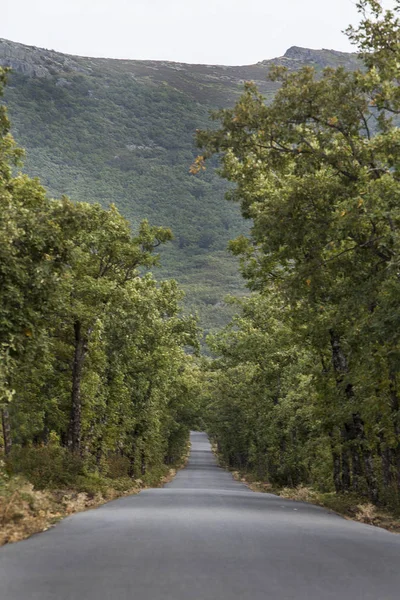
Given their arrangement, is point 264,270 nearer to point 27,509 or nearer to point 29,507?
point 29,507

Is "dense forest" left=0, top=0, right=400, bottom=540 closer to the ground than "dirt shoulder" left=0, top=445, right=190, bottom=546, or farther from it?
farther from it

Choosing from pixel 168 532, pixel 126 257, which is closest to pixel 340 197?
pixel 168 532

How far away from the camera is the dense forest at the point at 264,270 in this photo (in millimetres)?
15203

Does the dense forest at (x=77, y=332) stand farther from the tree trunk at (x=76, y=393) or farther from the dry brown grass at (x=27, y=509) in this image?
the dry brown grass at (x=27, y=509)

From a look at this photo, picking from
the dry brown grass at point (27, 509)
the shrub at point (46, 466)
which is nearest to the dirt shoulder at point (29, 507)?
the dry brown grass at point (27, 509)

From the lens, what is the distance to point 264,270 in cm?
2428

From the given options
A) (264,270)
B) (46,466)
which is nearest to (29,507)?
(46,466)

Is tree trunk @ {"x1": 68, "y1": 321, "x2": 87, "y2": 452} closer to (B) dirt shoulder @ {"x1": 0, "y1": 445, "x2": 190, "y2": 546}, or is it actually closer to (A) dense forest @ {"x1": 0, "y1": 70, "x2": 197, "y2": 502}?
(A) dense forest @ {"x1": 0, "y1": 70, "x2": 197, "y2": 502}

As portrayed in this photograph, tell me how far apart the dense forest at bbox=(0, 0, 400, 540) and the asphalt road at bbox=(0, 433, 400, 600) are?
3.79 metres

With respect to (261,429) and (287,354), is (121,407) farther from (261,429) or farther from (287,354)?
(261,429)

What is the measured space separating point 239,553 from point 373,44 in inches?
462

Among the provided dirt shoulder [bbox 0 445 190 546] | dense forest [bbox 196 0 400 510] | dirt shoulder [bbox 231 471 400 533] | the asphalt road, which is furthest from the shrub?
dense forest [bbox 196 0 400 510]

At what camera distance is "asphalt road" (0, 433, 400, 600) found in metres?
7.31

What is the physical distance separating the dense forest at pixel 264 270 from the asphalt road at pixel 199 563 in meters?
3.79
